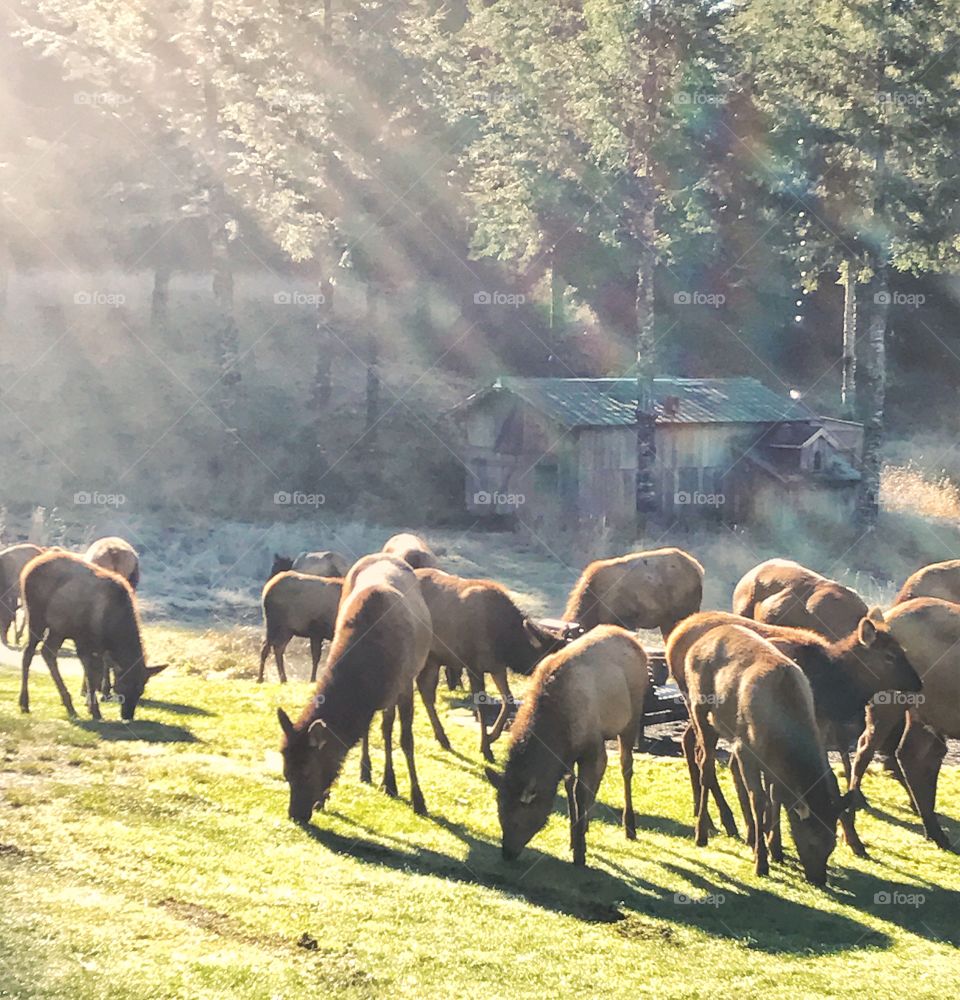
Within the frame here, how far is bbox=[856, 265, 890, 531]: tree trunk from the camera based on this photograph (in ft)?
107

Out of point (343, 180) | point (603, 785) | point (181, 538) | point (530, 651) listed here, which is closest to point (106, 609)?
point (530, 651)

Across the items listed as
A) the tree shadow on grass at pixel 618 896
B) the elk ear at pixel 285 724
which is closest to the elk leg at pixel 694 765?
the tree shadow on grass at pixel 618 896

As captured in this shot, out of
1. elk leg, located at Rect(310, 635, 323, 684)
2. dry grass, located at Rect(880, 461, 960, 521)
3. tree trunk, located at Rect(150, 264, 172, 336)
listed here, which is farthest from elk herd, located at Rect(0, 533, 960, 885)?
tree trunk, located at Rect(150, 264, 172, 336)

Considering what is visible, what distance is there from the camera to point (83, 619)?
51.9 feet

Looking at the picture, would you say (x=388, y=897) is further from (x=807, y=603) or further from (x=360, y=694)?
(x=807, y=603)

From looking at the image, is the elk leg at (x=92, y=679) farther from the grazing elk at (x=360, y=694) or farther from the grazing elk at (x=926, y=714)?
the grazing elk at (x=926, y=714)

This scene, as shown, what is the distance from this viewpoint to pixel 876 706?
13648 mm

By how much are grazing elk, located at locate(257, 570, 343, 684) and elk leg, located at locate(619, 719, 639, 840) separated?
7821mm

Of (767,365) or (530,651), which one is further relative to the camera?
(767,365)

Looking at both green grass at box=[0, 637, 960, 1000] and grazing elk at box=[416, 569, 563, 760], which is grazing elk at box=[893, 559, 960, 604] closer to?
green grass at box=[0, 637, 960, 1000]

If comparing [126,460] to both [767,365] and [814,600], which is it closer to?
[767,365]

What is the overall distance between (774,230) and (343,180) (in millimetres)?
14901

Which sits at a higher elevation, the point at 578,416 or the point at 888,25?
the point at 888,25

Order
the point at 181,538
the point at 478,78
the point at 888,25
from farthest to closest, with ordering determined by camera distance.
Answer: the point at 478,78 < the point at 181,538 < the point at 888,25
